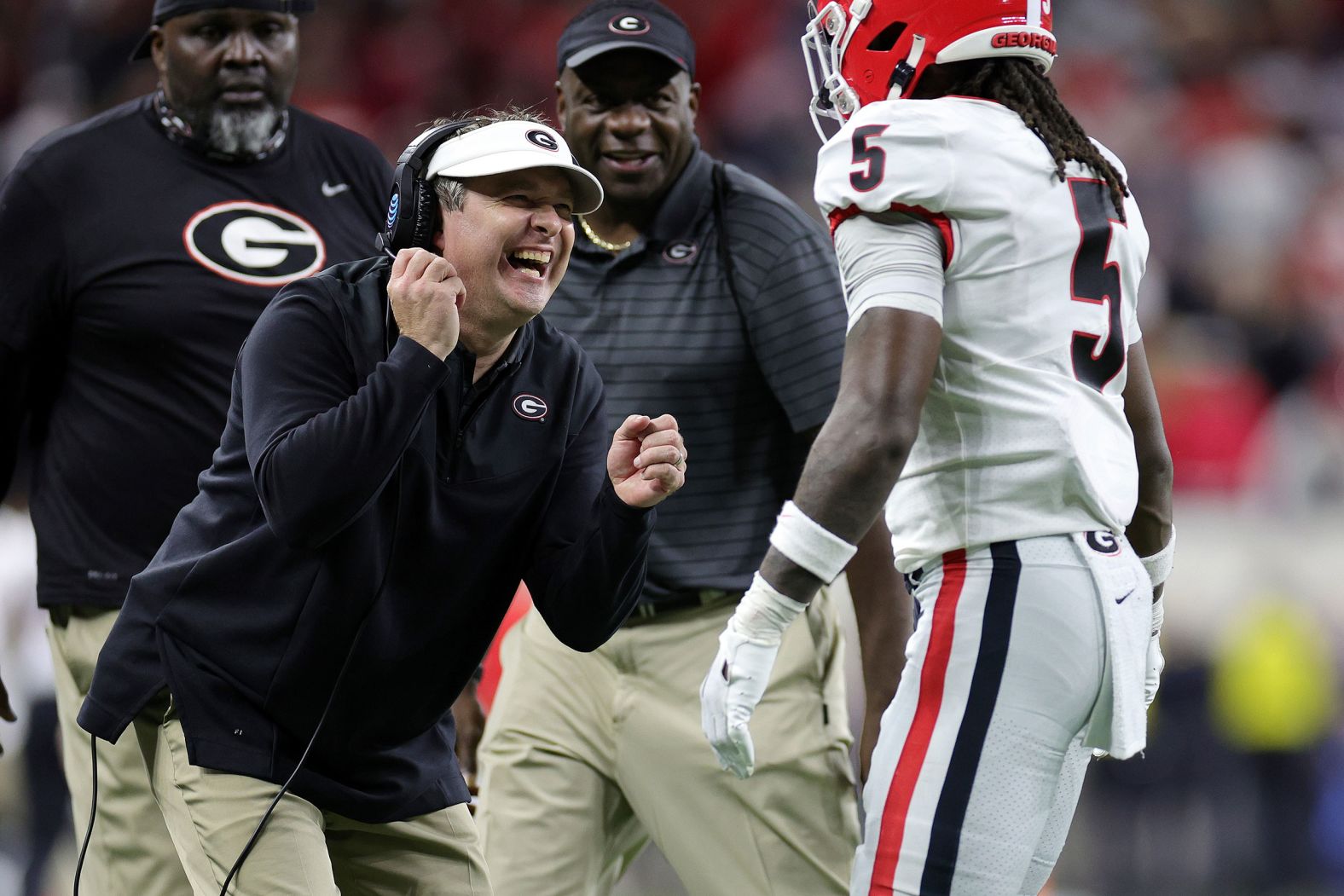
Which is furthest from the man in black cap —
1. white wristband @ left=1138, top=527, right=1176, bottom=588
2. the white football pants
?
white wristband @ left=1138, top=527, right=1176, bottom=588

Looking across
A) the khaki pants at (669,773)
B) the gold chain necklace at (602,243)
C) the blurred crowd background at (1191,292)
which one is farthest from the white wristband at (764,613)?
the blurred crowd background at (1191,292)

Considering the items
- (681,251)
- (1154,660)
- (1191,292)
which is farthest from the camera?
(1191,292)

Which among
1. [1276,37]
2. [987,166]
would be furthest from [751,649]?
[1276,37]

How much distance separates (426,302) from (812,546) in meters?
0.66

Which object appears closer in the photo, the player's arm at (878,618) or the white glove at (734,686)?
the white glove at (734,686)

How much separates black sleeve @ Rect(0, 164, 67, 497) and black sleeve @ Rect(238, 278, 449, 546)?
3.93ft

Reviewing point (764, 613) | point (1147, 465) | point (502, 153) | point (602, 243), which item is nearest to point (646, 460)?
point (764, 613)

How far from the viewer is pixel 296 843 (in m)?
2.73

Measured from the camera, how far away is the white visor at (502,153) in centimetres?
279

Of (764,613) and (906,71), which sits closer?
(764,613)

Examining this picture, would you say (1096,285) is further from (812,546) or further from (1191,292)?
(1191,292)

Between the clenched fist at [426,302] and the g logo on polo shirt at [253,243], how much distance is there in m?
→ 1.22

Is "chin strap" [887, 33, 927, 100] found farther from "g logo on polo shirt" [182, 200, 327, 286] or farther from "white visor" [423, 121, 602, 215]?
"g logo on polo shirt" [182, 200, 327, 286]

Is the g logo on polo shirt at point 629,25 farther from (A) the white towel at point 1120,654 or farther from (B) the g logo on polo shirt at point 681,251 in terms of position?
(A) the white towel at point 1120,654
